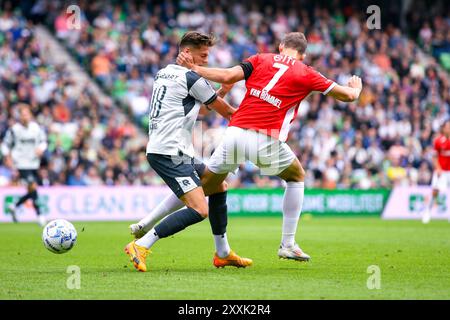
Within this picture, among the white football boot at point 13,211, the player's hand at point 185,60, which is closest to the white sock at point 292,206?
the player's hand at point 185,60

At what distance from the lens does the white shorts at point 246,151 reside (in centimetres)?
901

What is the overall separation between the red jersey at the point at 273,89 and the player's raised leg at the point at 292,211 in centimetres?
44

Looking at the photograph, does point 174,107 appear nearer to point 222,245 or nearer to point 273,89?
point 273,89

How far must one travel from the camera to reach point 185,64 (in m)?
8.79

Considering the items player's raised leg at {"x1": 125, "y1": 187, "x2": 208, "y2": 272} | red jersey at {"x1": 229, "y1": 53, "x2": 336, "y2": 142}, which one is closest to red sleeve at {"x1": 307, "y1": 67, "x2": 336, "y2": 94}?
red jersey at {"x1": 229, "y1": 53, "x2": 336, "y2": 142}

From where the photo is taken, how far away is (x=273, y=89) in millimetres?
9031

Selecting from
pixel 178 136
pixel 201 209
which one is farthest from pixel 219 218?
pixel 178 136

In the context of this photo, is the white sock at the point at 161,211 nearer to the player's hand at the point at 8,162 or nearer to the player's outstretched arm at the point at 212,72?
the player's outstretched arm at the point at 212,72

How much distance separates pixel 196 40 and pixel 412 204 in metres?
15.0

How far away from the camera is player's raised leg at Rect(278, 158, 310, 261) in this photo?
9.27 m
